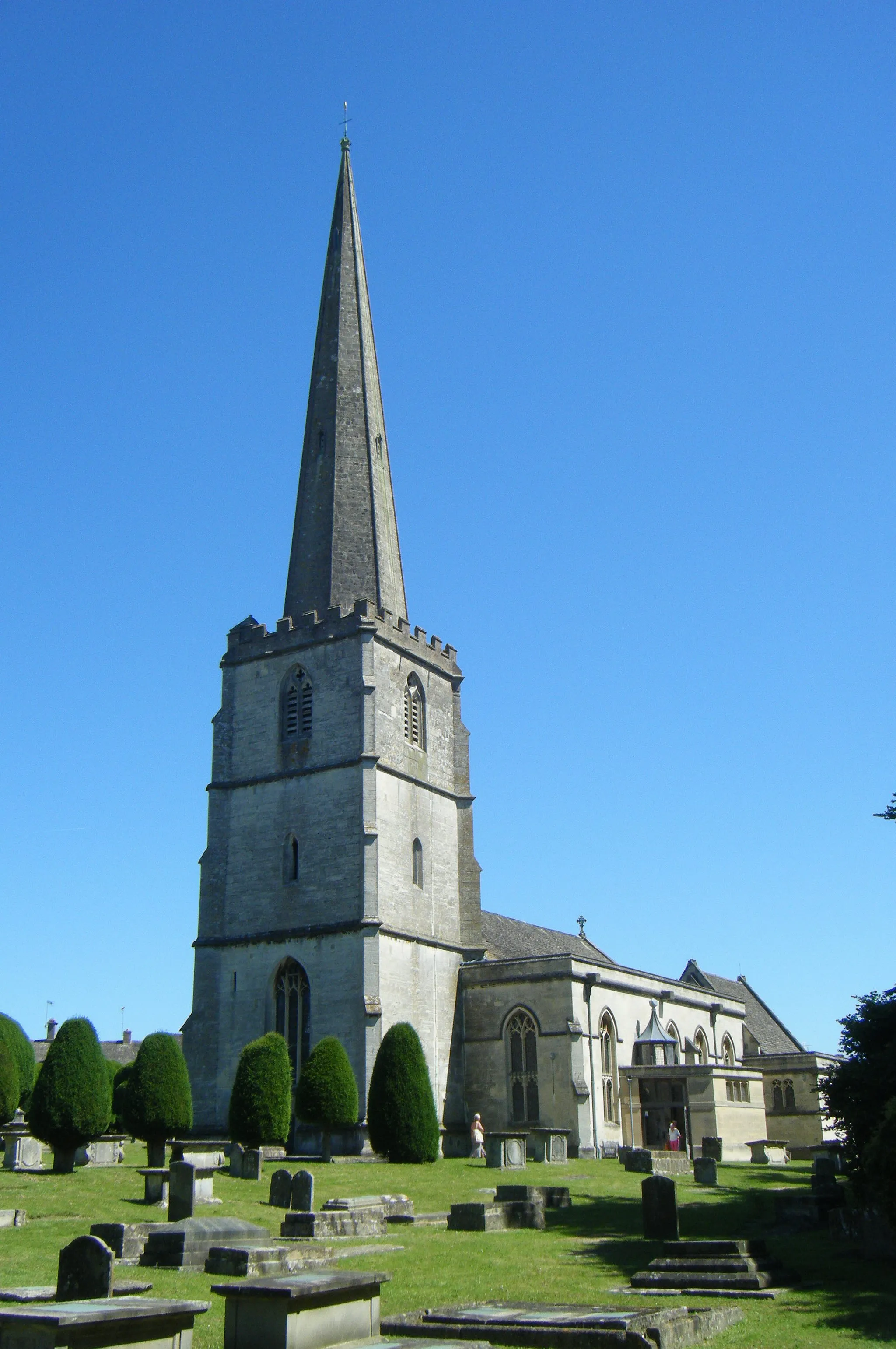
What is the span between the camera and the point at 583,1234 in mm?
18281

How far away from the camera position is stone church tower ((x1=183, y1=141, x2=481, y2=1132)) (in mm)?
36656

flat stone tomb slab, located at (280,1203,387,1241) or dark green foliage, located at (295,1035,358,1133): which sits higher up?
dark green foliage, located at (295,1035,358,1133)

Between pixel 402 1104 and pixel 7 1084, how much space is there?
9547 millimetres

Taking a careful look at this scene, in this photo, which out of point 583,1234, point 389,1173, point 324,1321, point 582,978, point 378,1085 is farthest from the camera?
point 582,978

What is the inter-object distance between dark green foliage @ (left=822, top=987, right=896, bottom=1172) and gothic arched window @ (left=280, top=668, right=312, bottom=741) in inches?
909

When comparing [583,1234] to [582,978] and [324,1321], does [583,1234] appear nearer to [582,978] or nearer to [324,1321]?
[324,1321]

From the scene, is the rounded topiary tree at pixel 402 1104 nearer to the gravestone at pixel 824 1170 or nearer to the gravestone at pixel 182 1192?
the gravestone at pixel 824 1170

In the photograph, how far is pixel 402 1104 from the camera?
105 feet

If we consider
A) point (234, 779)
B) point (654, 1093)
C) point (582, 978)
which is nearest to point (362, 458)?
point (234, 779)

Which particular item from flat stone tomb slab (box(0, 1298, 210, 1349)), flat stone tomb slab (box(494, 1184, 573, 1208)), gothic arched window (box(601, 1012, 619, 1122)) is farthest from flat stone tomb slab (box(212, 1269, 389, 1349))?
gothic arched window (box(601, 1012, 619, 1122))

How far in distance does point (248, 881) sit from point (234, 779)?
131 inches

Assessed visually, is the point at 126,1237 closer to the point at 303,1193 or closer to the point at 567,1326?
the point at 303,1193

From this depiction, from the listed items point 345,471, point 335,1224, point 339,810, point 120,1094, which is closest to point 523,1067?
point 339,810

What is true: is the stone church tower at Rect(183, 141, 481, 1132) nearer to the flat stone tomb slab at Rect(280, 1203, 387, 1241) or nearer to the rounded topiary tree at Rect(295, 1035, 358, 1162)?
the rounded topiary tree at Rect(295, 1035, 358, 1162)
